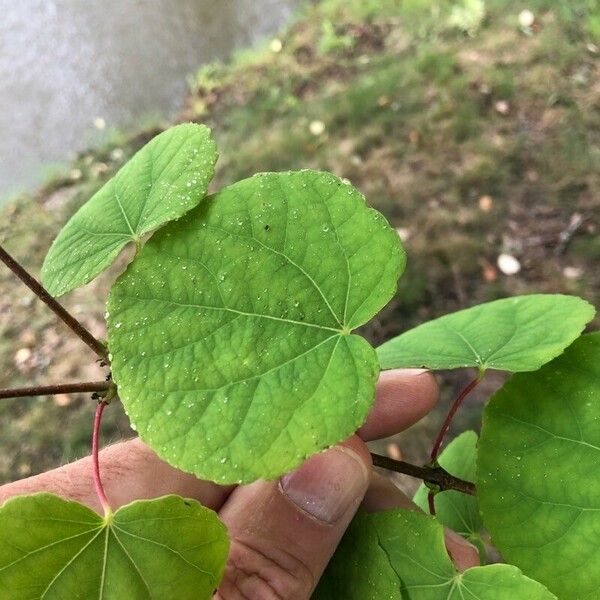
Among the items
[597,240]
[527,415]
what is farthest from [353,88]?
[527,415]

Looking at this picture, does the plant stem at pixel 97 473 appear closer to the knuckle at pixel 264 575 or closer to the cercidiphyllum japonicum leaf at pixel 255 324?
the cercidiphyllum japonicum leaf at pixel 255 324

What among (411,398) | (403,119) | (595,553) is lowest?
(403,119)

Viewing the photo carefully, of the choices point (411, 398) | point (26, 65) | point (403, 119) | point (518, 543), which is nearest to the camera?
point (518, 543)

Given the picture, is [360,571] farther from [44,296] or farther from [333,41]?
[333,41]

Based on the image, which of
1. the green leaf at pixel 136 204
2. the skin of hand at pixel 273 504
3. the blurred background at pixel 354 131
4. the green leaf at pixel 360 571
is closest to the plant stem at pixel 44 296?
the green leaf at pixel 136 204

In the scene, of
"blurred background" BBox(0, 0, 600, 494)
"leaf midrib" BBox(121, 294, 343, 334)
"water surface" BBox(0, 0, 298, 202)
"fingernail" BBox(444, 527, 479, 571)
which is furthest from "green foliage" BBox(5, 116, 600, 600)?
"water surface" BBox(0, 0, 298, 202)

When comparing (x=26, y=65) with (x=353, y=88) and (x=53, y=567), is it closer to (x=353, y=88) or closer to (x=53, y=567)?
(x=353, y=88)

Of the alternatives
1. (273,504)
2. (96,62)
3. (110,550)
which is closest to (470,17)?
(96,62)
